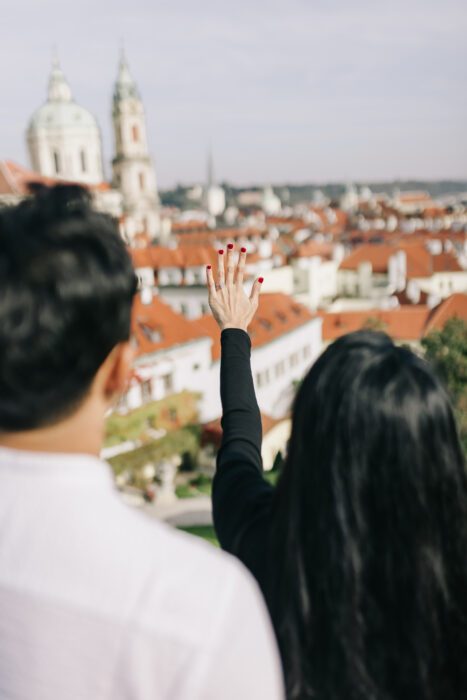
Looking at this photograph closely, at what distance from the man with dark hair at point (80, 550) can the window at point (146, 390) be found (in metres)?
19.5

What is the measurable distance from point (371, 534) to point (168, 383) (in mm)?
20479

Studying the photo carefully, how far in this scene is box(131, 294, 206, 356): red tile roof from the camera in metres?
21.9

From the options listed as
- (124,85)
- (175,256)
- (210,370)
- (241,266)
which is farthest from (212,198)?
(241,266)

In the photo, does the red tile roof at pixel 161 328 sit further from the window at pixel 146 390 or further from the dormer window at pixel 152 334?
the window at pixel 146 390

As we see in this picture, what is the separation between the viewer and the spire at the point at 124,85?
64.6 m

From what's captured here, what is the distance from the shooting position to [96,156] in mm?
62188

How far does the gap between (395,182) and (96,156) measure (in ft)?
499

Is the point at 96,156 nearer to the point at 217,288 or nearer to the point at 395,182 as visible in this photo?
the point at 217,288

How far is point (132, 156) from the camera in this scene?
6462cm

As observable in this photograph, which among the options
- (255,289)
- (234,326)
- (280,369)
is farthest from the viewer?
(280,369)

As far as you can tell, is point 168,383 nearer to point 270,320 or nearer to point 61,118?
point 270,320

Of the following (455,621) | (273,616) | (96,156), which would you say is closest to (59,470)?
(273,616)

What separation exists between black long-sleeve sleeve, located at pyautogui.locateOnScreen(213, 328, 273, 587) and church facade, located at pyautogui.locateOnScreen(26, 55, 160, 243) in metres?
57.3

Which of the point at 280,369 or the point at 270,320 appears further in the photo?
the point at 270,320
